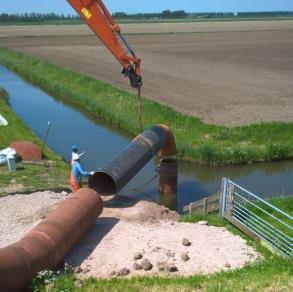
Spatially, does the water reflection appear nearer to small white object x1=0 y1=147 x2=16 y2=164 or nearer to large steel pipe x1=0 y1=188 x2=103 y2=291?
small white object x1=0 y1=147 x2=16 y2=164

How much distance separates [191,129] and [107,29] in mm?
10533

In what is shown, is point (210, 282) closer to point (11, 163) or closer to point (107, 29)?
point (107, 29)

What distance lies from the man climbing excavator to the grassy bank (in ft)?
23.1

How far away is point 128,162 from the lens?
52.4 feet

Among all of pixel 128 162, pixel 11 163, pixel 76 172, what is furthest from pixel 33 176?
pixel 128 162

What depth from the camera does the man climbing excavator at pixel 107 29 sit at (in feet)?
51.7

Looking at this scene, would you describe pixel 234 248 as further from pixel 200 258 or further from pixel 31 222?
pixel 31 222

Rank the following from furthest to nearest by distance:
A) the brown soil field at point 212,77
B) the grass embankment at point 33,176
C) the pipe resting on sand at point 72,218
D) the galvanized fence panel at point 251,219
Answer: the brown soil field at point 212,77 → the grass embankment at point 33,176 → the galvanized fence panel at point 251,219 → the pipe resting on sand at point 72,218

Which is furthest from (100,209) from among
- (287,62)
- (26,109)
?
(287,62)

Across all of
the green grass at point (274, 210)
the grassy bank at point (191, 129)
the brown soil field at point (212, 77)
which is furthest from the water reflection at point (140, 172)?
the brown soil field at point (212, 77)

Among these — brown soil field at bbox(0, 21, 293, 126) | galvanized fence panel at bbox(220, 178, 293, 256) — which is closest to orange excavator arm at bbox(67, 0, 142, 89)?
galvanized fence panel at bbox(220, 178, 293, 256)

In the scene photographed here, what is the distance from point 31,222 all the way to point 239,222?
17.7 ft

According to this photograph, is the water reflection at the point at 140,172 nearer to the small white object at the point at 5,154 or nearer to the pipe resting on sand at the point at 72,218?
the pipe resting on sand at the point at 72,218

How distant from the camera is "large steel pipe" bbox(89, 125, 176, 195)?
15242 mm
